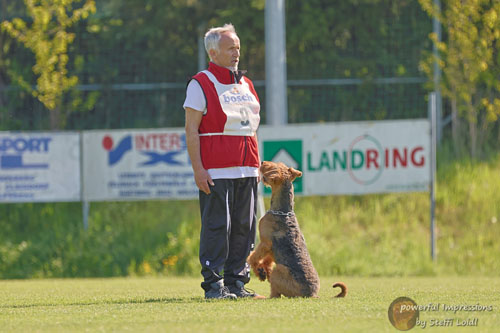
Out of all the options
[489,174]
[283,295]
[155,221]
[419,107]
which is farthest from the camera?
[419,107]

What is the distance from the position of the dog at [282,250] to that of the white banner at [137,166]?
550cm

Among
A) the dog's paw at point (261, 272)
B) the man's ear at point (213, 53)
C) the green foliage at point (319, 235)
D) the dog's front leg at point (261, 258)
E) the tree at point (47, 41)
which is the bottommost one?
the green foliage at point (319, 235)

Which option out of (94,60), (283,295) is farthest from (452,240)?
(94,60)

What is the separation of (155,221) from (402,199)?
3742mm

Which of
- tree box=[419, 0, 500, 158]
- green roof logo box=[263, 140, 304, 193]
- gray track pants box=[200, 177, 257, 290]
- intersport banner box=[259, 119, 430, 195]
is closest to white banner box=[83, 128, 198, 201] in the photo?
green roof logo box=[263, 140, 304, 193]

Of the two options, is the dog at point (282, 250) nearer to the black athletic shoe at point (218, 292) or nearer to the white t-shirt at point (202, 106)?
the white t-shirt at point (202, 106)

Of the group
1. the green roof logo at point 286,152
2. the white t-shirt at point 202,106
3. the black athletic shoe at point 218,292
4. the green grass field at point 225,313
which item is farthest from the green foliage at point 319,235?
the white t-shirt at point 202,106

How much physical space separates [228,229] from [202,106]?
3.09ft

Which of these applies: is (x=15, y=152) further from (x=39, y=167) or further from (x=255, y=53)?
(x=255, y=53)

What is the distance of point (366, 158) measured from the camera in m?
11.6

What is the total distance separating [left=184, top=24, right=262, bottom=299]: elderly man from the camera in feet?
20.6

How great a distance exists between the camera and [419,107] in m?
15.5

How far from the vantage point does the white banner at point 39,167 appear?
464 inches

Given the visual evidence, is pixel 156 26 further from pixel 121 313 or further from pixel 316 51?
pixel 121 313
